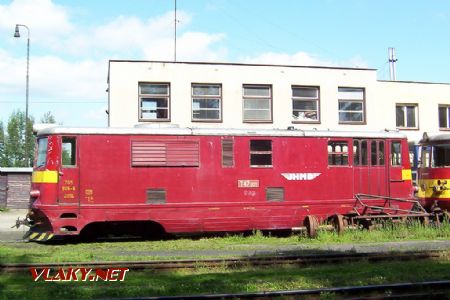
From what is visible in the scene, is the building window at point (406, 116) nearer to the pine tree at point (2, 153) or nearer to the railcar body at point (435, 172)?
the railcar body at point (435, 172)

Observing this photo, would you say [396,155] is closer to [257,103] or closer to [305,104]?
[305,104]

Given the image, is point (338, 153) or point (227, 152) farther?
point (338, 153)

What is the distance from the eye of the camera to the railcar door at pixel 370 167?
15211mm

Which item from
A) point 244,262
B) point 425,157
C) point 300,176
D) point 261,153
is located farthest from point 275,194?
point 425,157

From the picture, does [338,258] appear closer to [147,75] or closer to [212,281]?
[212,281]

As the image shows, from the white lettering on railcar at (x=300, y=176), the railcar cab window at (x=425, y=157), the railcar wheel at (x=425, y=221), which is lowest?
the railcar wheel at (x=425, y=221)

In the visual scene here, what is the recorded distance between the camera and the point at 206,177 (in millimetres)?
14164

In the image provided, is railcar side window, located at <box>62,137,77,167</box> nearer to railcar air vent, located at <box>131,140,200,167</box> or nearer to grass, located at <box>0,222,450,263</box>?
railcar air vent, located at <box>131,140,200,167</box>

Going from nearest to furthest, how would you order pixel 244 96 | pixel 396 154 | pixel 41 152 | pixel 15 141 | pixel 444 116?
pixel 41 152, pixel 396 154, pixel 244 96, pixel 444 116, pixel 15 141

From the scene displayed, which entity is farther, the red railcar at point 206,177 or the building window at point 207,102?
the building window at point 207,102

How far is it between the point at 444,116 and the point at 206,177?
17395 millimetres

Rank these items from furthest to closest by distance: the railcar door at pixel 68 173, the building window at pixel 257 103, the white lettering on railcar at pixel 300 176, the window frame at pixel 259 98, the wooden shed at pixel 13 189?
the wooden shed at pixel 13 189, the building window at pixel 257 103, the window frame at pixel 259 98, the white lettering on railcar at pixel 300 176, the railcar door at pixel 68 173

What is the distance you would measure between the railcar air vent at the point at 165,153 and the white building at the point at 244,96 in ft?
23.1

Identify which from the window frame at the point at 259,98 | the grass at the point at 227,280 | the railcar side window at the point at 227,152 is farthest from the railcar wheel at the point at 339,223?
the window frame at the point at 259,98
